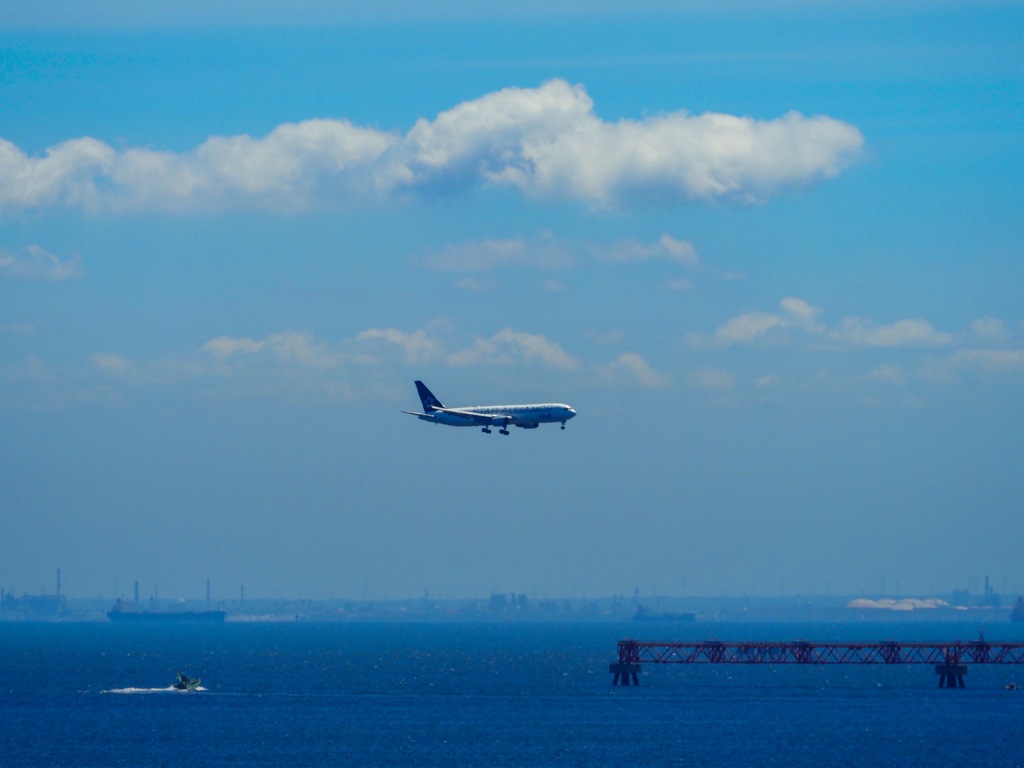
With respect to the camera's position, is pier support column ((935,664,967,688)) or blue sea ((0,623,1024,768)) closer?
blue sea ((0,623,1024,768))

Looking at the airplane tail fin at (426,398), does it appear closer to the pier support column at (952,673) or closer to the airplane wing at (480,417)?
the airplane wing at (480,417)

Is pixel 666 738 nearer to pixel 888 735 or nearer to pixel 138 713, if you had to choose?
pixel 888 735

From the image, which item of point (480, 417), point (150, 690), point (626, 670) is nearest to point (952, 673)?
point (626, 670)

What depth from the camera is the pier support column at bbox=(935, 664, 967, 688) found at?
18662cm

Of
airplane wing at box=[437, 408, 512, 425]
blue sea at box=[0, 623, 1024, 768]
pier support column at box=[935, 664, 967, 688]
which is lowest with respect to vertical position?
blue sea at box=[0, 623, 1024, 768]

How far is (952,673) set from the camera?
616 ft

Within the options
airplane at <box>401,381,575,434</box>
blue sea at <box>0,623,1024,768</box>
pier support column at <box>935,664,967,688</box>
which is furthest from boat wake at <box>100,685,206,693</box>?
pier support column at <box>935,664,967,688</box>

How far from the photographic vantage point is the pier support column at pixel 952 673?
18662 cm

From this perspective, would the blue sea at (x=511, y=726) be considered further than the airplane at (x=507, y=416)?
No

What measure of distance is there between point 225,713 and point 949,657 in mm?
86627

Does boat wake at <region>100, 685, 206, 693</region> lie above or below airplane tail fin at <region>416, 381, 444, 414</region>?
below

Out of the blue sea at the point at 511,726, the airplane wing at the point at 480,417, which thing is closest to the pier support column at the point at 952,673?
the blue sea at the point at 511,726

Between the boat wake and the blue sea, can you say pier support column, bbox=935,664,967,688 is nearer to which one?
the blue sea

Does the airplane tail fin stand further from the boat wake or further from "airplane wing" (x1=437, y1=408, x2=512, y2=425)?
the boat wake
